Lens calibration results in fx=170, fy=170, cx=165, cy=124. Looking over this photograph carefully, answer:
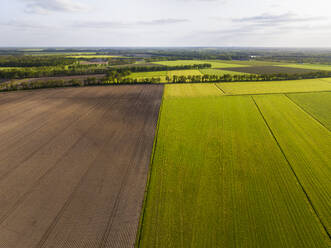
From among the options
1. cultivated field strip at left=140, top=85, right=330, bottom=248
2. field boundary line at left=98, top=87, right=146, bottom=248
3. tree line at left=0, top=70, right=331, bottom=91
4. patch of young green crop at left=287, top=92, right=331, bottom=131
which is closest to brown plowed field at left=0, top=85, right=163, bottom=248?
field boundary line at left=98, top=87, right=146, bottom=248

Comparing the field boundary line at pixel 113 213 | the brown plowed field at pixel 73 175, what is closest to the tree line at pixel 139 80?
the brown plowed field at pixel 73 175

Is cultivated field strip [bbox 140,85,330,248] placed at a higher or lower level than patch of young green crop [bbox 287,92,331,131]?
lower

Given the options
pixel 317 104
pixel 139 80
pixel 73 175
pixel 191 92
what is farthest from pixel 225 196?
pixel 139 80

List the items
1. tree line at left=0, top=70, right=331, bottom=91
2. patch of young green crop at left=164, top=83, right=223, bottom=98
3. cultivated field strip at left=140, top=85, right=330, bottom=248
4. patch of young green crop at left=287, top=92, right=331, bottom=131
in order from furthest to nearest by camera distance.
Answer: tree line at left=0, top=70, right=331, bottom=91, patch of young green crop at left=164, top=83, right=223, bottom=98, patch of young green crop at left=287, top=92, right=331, bottom=131, cultivated field strip at left=140, top=85, right=330, bottom=248

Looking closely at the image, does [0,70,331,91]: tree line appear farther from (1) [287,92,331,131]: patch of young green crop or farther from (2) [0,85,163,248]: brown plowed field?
(2) [0,85,163,248]: brown plowed field

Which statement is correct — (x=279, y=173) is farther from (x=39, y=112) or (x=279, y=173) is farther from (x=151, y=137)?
(x=39, y=112)

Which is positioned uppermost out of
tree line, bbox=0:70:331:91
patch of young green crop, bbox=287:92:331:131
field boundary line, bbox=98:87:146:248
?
tree line, bbox=0:70:331:91
